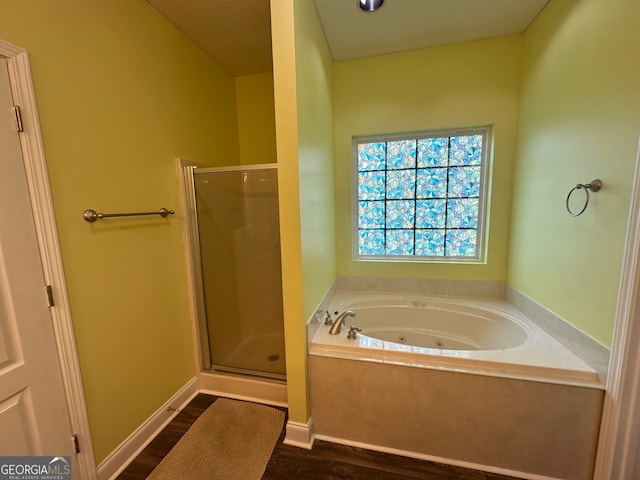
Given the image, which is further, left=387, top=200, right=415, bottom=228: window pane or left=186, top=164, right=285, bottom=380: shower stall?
left=387, top=200, right=415, bottom=228: window pane

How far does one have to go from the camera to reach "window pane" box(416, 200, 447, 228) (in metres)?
2.30

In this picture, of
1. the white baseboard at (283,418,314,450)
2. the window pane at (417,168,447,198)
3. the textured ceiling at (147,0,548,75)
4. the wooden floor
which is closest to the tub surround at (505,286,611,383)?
the wooden floor

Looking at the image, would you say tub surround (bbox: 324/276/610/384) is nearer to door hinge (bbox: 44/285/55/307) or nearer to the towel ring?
the towel ring

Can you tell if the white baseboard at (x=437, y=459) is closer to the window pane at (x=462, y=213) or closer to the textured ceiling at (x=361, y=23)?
the window pane at (x=462, y=213)

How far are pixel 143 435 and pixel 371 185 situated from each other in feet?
7.97

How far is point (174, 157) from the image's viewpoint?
5.82ft

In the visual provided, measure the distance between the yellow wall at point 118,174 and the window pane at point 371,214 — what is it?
4.95 feet

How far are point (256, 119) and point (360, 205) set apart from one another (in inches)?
50.1

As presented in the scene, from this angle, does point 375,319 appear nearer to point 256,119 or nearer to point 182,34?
point 256,119

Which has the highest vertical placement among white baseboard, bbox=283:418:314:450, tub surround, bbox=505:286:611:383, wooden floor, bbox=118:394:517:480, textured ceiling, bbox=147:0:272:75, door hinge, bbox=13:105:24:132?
textured ceiling, bbox=147:0:272:75

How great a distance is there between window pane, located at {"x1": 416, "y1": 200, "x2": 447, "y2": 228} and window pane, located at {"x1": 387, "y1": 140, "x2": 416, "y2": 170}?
37cm

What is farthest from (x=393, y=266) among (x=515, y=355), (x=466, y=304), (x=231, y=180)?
(x=231, y=180)

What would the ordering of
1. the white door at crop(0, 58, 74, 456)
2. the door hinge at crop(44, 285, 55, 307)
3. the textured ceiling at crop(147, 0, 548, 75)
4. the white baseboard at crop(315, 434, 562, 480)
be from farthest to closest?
the textured ceiling at crop(147, 0, 548, 75) → the white baseboard at crop(315, 434, 562, 480) → the door hinge at crop(44, 285, 55, 307) → the white door at crop(0, 58, 74, 456)

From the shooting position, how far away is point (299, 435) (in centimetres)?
152
